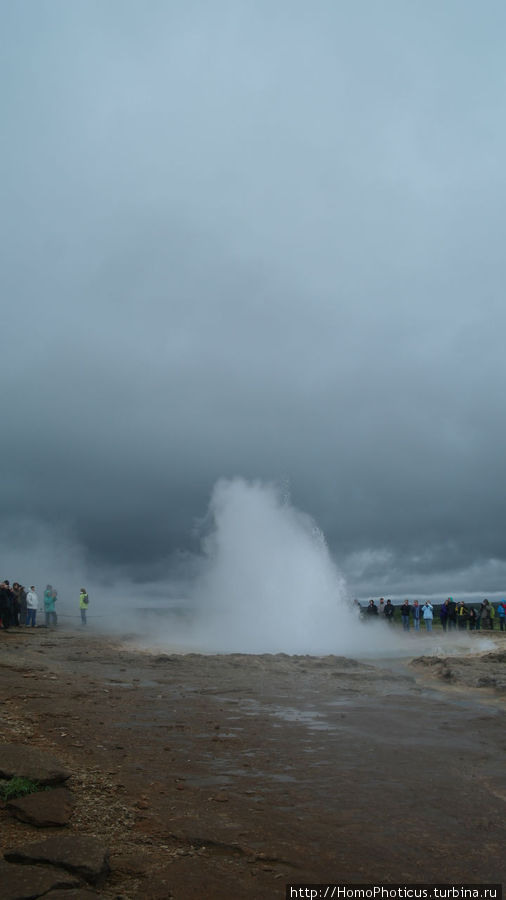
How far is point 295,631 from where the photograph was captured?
31234 mm

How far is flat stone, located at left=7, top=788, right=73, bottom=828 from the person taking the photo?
5.34 meters

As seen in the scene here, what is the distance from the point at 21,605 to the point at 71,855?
27.4 metres

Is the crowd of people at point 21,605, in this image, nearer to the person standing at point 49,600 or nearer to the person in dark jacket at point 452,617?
the person standing at point 49,600

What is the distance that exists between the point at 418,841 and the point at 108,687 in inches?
344

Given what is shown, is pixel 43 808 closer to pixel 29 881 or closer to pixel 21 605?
pixel 29 881

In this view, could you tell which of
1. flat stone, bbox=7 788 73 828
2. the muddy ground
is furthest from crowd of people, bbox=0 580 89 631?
flat stone, bbox=7 788 73 828

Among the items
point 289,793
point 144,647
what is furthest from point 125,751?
point 144,647

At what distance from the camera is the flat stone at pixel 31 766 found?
6.20m

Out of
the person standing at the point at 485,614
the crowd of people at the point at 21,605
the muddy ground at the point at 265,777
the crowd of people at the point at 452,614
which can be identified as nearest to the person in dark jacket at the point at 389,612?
the crowd of people at the point at 452,614

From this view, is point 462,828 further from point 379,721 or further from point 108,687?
point 108,687

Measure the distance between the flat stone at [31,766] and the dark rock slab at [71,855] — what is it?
1483 millimetres

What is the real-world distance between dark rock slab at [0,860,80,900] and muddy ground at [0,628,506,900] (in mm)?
302

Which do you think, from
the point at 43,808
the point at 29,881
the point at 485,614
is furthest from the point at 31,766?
the point at 485,614

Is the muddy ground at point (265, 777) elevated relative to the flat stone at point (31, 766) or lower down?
lower down
